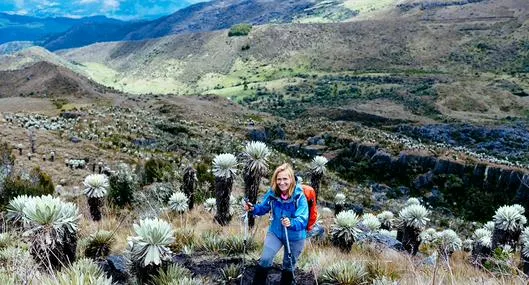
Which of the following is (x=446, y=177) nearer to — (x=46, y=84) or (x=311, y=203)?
(x=311, y=203)

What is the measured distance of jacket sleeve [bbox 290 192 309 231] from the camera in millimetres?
6240


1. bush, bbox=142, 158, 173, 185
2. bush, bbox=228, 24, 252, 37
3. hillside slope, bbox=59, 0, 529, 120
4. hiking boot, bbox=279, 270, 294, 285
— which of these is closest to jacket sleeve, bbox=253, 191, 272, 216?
hiking boot, bbox=279, 270, 294, 285

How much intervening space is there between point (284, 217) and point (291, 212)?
0.24 metres

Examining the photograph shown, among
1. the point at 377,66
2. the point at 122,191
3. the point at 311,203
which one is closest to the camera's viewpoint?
the point at 311,203

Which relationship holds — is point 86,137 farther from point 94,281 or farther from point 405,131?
point 405,131

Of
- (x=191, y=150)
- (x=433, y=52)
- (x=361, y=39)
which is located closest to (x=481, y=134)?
(x=191, y=150)

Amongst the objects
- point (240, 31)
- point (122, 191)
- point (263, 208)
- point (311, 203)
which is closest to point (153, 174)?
point (122, 191)

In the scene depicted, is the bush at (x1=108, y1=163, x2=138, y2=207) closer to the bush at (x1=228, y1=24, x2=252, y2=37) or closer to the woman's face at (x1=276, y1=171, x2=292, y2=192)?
Answer: the woman's face at (x1=276, y1=171, x2=292, y2=192)

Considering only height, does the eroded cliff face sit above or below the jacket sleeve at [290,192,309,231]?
below

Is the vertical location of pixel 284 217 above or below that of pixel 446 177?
above

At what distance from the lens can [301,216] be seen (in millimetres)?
6277

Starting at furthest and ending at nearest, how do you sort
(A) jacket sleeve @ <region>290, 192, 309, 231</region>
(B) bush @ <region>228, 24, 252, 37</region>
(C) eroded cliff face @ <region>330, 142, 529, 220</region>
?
(B) bush @ <region>228, 24, 252, 37</region>
(C) eroded cliff face @ <region>330, 142, 529, 220</region>
(A) jacket sleeve @ <region>290, 192, 309, 231</region>

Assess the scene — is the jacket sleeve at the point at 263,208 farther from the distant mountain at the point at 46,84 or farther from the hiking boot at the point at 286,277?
the distant mountain at the point at 46,84

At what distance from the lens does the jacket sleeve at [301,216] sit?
6.24 meters
